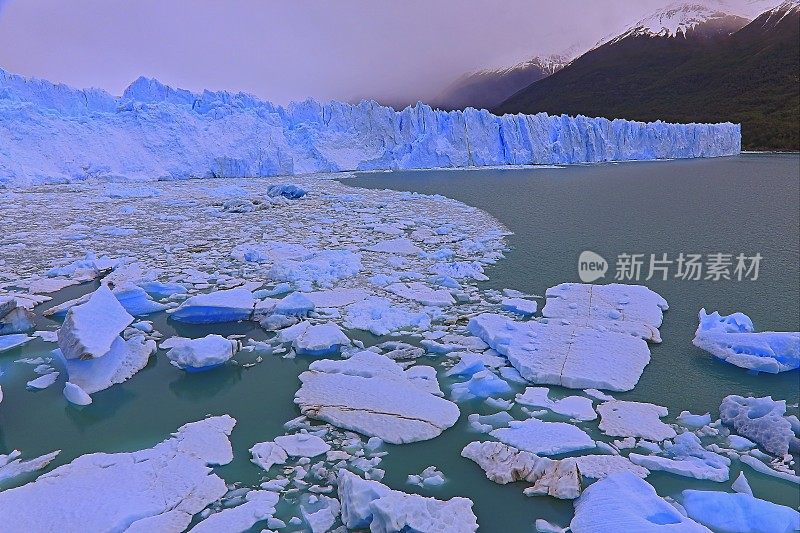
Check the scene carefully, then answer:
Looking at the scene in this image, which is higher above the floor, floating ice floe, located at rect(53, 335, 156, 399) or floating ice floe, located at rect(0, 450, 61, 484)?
floating ice floe, located at rect(53, 335, 156, 399)

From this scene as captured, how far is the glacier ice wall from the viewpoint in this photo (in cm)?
2162

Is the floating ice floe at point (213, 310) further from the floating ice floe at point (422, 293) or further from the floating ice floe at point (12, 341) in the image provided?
the floating ice floe at point (422, 293)

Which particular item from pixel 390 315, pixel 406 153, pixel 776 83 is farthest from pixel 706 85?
pixel 390 315

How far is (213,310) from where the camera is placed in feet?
16.1

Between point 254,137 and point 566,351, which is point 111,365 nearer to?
point 566,351

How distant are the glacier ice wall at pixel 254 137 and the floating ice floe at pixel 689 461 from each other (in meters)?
23.6

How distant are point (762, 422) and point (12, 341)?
5.92 meters

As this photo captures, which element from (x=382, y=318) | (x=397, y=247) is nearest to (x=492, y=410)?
(x=382, y=318)

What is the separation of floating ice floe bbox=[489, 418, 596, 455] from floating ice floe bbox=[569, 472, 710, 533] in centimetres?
36

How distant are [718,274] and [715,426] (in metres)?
4.50

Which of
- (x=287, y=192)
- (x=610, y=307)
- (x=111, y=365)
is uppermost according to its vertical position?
(x=287, y=192)

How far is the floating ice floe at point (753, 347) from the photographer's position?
12.9ft

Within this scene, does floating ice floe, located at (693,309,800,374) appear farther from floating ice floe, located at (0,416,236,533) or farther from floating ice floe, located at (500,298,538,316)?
floating ice floe, located at (0,416,236,533)

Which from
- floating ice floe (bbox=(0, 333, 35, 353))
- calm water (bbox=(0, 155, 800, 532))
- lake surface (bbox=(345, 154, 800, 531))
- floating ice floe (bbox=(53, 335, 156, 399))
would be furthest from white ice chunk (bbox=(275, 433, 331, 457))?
floating ice floe (bbox=(0, 333, 35, 353))
